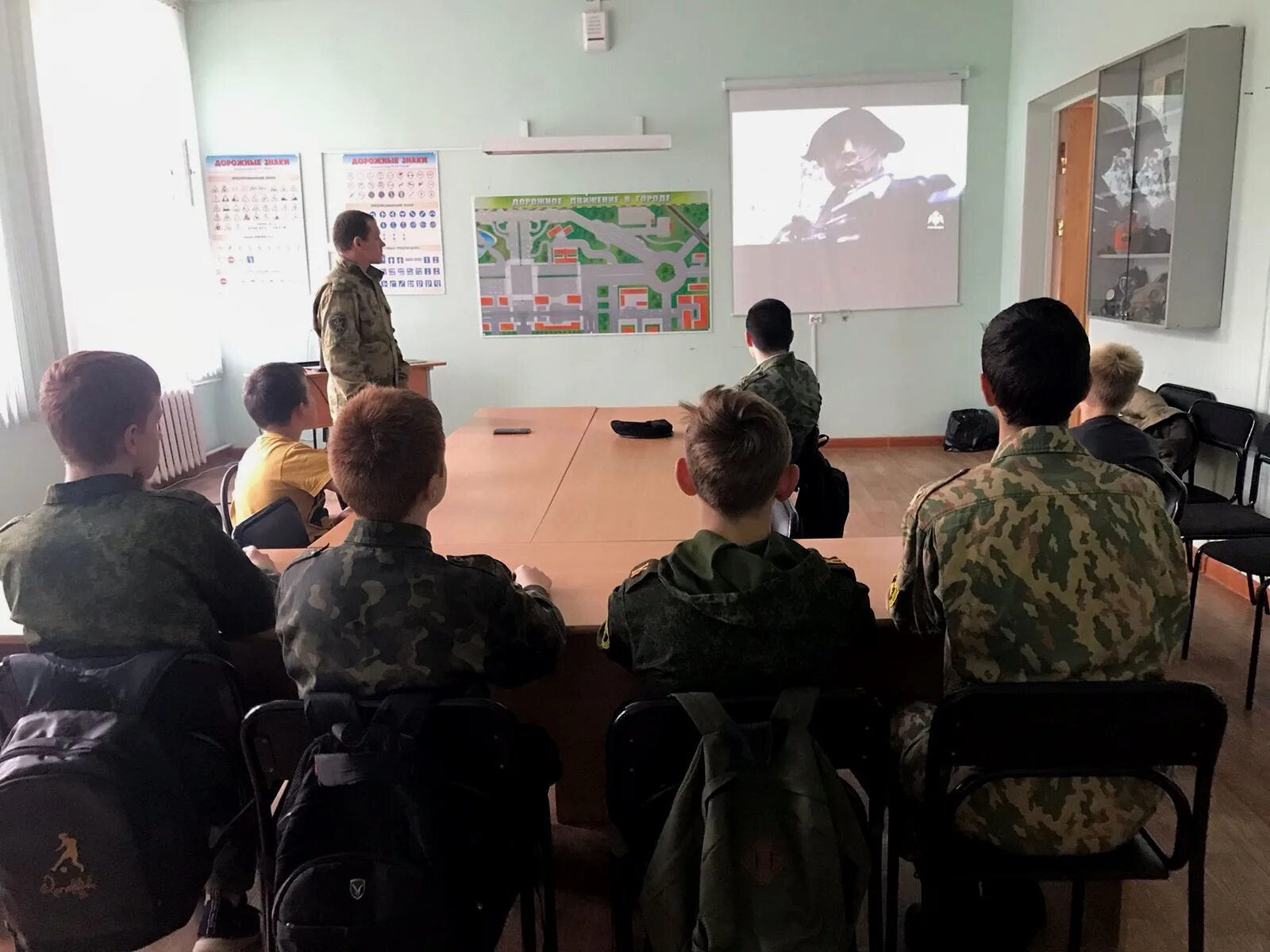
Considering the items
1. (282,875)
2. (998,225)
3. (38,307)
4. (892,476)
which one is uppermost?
(998,225)

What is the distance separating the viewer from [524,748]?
153 centimetres

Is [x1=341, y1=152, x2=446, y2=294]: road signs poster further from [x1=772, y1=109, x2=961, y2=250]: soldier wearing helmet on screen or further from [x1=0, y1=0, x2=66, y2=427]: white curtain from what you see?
[x1=772, y1=109, x2=961, y2=250]: soldier wearing helmet on screen

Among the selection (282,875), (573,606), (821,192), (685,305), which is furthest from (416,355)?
(282,875)

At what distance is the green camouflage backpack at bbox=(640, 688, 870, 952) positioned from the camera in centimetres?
121

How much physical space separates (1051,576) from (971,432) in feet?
16.8

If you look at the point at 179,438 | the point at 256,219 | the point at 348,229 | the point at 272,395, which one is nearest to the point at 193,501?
the point at 272,395

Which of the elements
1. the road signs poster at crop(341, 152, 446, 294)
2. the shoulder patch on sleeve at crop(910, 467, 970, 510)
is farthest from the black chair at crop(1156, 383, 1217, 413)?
the road signs poster at crop(341, 152, 446, 294)

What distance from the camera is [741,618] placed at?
1.31m

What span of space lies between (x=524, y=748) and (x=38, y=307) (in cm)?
431

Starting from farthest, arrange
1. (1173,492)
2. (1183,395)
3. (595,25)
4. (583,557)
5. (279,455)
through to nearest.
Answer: (595,25) → (1183,395) → (279,455) → (1173,492) → (583,557)

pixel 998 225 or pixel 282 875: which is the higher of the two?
pixel 998 225

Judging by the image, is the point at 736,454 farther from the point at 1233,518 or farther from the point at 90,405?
A: the point at 1233,518

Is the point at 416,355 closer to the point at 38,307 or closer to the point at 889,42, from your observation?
the point at 38,307

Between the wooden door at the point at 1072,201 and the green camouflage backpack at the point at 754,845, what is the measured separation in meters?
5.20
